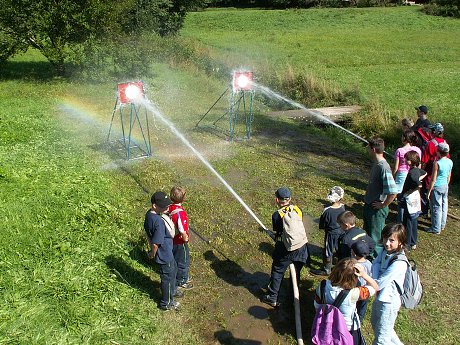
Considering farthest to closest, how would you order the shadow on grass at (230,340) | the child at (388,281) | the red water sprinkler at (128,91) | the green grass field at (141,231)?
the red water sprinkler at (128,91) < the green grass field at (141,231) < the shadow on grass at (230,340) < the child at (388,281)

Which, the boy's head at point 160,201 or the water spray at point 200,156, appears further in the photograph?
the water spray at point 200,156

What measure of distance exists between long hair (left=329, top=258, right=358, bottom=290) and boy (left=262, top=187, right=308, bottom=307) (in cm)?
150

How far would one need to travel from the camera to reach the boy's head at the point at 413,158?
24.6 ft

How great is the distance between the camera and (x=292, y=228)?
584 centimetres

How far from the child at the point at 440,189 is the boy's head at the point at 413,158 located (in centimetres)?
78

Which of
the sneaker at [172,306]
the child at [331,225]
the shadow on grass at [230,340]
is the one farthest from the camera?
the child at [331,225]

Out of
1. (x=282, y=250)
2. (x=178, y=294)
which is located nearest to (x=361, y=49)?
(x=282, y=250)

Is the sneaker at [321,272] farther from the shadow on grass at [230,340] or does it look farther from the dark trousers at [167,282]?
the dark trousers at [167,282]

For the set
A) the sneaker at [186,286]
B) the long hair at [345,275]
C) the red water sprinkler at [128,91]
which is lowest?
the sneaker at [186,286]

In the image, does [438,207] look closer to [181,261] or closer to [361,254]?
[361,254]

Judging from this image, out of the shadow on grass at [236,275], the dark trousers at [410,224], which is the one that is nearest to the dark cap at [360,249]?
the shadow on grass at [236,275]

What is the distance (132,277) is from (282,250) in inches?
92.1

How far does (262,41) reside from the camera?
39.9m

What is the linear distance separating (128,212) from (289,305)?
12.9 feet
